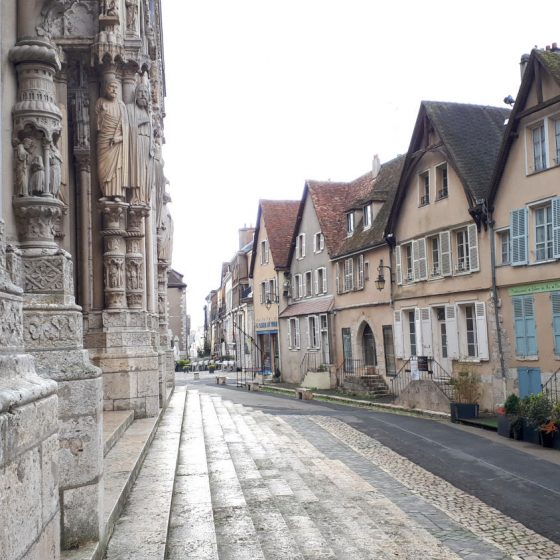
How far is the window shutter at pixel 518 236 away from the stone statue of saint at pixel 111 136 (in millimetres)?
12023

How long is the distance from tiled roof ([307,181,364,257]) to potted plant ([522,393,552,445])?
55.9ft

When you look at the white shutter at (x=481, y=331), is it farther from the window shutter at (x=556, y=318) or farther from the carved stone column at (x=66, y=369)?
the carved stone column at (x=66, y=369)

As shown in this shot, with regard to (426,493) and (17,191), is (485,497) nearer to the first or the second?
(426,493)

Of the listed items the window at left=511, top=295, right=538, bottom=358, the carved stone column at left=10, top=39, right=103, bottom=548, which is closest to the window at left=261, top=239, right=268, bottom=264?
the window at left=511, top=295, right=538, bottom=358

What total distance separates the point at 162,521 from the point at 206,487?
200cm

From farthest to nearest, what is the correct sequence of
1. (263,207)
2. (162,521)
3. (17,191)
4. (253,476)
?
1. (263,207)
2. (253,476)
3. (162,521)
4. (17,191)

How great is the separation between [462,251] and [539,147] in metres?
4.67

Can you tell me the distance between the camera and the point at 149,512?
232 inches

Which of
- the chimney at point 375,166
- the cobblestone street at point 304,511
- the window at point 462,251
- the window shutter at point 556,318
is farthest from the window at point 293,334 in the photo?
the cobblestone street at point 304,511

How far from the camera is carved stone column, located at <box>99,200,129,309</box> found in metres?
10.7

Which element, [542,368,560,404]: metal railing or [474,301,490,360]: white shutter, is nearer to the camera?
[542,368,560,404]: metal railing

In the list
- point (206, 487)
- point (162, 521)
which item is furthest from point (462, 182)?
point (162, 521)

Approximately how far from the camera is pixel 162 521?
5.61 metres

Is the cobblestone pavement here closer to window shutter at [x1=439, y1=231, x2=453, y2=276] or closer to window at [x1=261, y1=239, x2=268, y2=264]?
window shutter at [x1=439, y1=231, x2=453, y2=276]
